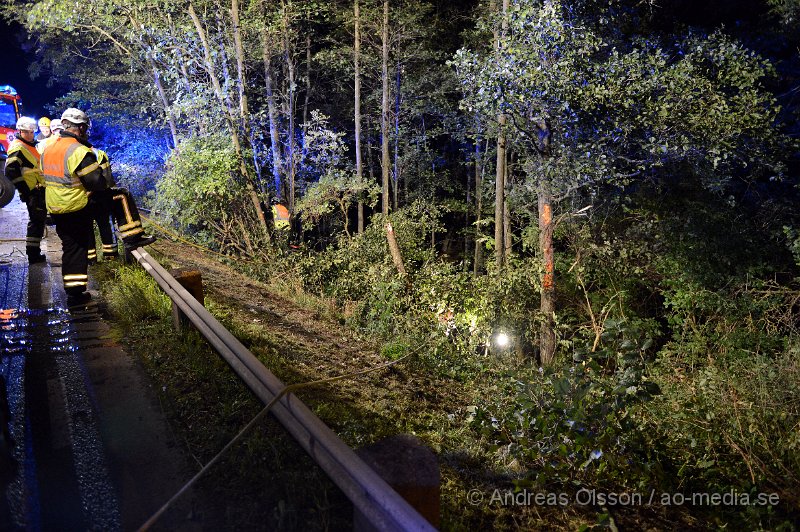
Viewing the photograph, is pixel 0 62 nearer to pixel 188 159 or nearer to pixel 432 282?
pixel 188 159

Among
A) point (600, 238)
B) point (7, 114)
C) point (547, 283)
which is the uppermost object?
point (7, 114)

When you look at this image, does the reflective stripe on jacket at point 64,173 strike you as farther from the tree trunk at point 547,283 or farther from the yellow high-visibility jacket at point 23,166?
the tree trunk at point 547,283

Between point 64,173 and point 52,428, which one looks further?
point 64,173

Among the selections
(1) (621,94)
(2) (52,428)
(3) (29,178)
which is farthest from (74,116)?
(1) (621,94)

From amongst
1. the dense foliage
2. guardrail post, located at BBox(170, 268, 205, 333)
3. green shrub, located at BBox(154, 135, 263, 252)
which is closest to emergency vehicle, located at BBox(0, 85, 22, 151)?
the dense foliage

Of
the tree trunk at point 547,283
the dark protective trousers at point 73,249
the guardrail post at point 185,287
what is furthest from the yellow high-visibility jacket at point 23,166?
the tree trunk at point 547,283

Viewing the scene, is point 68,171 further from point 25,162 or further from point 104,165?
point 25,162

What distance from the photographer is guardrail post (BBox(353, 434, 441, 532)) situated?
230cm

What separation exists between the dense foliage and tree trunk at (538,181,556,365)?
11cm

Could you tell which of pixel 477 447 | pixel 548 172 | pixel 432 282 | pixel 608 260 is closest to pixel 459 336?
pixel 432 282

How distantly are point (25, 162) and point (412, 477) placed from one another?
812cm

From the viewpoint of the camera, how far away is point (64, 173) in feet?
19.0

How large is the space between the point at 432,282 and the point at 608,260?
4573 mm

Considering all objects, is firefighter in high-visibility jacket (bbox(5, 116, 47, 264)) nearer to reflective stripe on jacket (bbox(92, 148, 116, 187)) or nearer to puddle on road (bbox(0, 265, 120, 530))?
puddle on road (bbox(0, 265, 120, 530))
